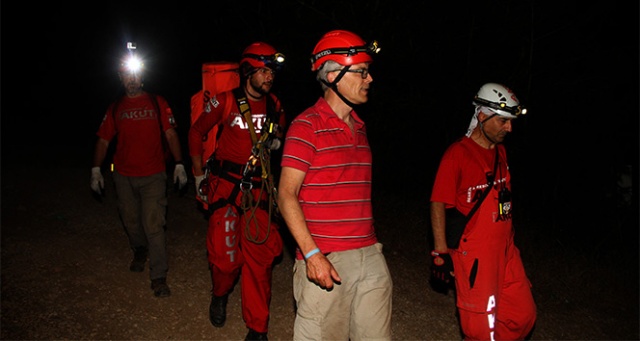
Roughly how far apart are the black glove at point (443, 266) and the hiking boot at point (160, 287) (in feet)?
10.1

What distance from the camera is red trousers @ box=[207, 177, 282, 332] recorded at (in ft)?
14.9

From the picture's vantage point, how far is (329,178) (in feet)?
9.74

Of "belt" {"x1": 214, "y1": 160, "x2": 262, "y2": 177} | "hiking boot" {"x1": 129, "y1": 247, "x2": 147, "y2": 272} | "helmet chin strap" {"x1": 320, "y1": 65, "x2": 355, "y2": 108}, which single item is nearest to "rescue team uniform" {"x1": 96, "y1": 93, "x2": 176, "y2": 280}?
"hiking boot" {"x1": 129, "y1": 247, "x2": 147, "y2": 272}

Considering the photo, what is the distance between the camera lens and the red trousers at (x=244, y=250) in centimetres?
454

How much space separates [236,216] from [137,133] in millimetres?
1760

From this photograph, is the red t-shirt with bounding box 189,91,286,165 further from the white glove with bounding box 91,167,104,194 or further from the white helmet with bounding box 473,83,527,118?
the white helmet with bounding box 473,83,527,118

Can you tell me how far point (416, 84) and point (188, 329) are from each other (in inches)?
274

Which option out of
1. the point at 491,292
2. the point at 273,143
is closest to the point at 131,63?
the point at 273,143

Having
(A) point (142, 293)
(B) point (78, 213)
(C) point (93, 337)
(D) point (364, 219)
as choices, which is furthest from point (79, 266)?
(D) point (364, 219)

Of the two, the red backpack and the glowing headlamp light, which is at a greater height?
the glowing headlamp light

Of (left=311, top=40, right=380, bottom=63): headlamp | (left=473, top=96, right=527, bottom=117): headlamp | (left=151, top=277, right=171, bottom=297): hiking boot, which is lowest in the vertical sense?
(left=151, top=277, right=171, bottom=297): hiking boot

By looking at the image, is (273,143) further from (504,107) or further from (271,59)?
(504,107)

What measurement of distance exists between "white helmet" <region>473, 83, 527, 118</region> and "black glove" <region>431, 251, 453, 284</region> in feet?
4.21

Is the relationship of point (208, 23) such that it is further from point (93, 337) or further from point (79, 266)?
point (93, 337)
